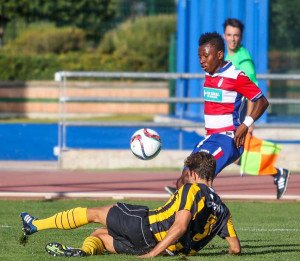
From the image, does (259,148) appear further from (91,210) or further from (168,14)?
(168,14)

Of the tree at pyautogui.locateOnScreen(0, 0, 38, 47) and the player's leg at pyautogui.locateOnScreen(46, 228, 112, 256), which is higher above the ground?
the tree at pyautogui.locateOnScreen(0, 0, 38, 47)

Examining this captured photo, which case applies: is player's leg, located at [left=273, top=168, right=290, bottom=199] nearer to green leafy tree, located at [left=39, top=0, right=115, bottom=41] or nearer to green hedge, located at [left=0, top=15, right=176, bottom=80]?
green hedge, located at [left=0, top=15, right=176, bottom=80]

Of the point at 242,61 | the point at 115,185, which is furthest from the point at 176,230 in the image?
the point at 115,185

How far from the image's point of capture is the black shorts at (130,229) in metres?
6.84

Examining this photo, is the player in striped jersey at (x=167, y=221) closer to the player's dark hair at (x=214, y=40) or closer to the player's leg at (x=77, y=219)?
the player's leg at (x=77, y=219)

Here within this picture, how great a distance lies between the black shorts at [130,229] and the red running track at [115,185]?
13.3 ft

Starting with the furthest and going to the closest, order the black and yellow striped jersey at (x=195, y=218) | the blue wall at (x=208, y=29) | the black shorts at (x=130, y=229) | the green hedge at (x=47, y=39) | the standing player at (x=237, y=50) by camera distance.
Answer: the green hedge at (x=47, y=39), the blue wall at (x=208, y=29), the standing player at (x=237, y=50), the black shorts at (x=130, y=229), the black and yellow striped jersey at (x=195, y=218)

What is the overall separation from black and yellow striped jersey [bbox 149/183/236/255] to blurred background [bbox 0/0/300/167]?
9293 mm

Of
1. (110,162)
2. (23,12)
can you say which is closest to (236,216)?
(110,162)

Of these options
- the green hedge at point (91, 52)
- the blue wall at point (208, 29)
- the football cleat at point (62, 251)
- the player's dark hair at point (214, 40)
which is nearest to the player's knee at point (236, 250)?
the football cleat at point (62, 251)

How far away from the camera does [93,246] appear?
23.0 ft

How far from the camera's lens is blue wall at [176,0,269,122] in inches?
730

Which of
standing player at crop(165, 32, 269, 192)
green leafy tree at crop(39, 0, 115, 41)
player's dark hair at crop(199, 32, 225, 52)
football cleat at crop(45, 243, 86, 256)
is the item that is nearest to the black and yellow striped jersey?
football cleat at crop(45, 243, 86, 256)

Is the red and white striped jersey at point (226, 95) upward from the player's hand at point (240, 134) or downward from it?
upward
